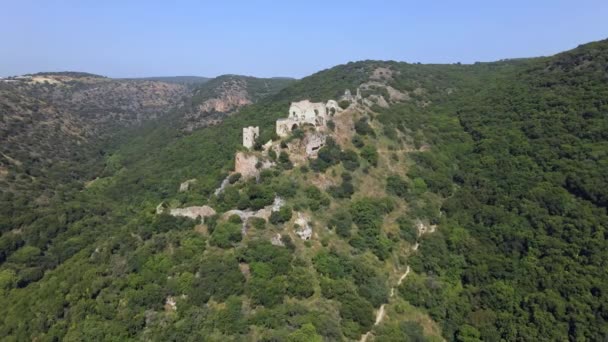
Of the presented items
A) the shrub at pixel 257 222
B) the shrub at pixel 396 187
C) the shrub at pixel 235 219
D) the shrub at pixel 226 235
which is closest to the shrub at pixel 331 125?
the shrub at pixel 396 187

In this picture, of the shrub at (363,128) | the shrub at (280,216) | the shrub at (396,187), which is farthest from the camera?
the shrub at (363,128)

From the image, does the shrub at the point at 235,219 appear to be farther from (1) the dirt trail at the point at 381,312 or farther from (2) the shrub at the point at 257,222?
(1) the dirt trail at the point at 381,312

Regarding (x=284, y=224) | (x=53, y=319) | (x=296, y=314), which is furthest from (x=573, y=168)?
(x=53, y=319)

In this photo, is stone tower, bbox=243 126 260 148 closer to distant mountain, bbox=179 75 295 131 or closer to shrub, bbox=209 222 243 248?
shrub, bbox=209 222 243 248

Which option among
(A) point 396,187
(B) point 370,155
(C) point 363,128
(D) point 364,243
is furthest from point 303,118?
(D) point 364,243

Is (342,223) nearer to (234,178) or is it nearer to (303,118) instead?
(234,178)

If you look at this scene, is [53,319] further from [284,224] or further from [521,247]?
[521,247]
